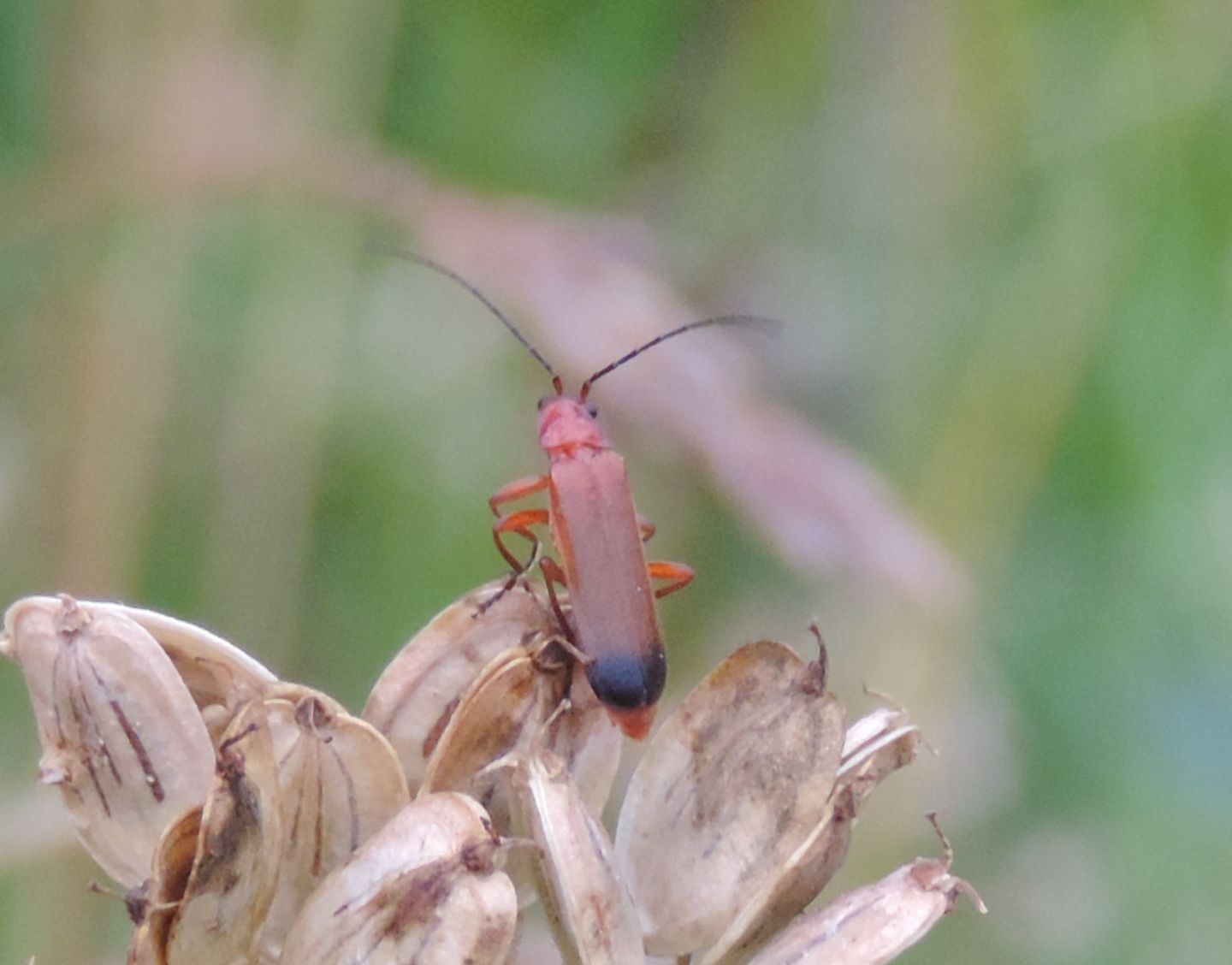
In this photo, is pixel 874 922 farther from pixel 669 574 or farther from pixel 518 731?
pixel 669 574

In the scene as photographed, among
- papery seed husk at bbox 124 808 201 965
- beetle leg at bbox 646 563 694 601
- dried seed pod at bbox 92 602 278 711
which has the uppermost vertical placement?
dried seed pod at bbox 92 602 278 711

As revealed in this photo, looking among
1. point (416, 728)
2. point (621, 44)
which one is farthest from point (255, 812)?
point (621, 44)

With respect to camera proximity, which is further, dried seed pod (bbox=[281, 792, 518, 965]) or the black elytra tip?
the black elytra tip

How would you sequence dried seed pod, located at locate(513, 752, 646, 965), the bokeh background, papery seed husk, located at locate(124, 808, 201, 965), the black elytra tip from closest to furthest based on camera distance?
papery seed husk, located at locate(124, 808, 201, 965) → dried seed pod, located at locate(513, 752, 646, 965) → the black elytra tip → the bokeh background

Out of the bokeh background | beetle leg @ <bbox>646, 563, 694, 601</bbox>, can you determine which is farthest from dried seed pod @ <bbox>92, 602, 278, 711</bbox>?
the bokeh background

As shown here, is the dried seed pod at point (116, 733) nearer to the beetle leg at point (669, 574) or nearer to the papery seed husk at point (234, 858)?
the papery seed husk at point (234, 858)

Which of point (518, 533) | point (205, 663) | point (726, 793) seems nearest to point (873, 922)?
point (726, 793)

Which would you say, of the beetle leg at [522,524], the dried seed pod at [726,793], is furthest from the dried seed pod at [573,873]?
the beetle leg at [522,524]

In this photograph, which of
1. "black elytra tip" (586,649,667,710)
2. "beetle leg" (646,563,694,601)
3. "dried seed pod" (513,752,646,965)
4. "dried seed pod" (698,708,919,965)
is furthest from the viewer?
"beetle leg" (646,563,694,601)

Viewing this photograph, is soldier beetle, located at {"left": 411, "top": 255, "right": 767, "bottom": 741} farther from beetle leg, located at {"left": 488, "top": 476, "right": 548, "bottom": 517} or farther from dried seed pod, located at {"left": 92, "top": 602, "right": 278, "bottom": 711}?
dried seed pod, located at {"left": 92, "top": 602, "right": 278, "bottom": 711}
